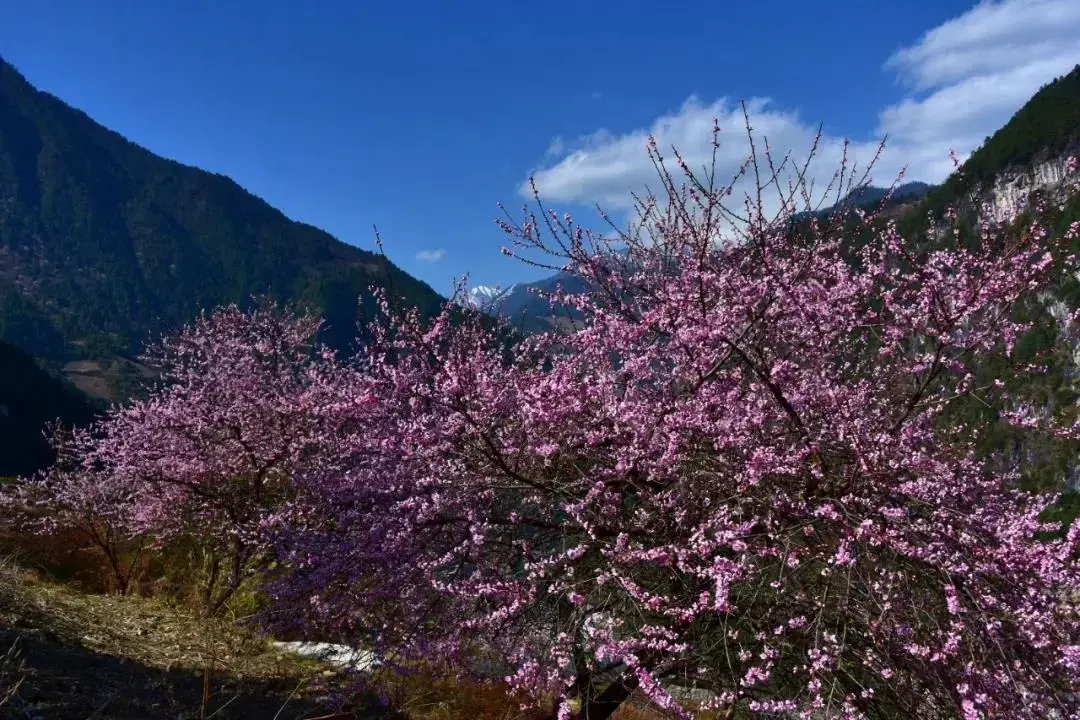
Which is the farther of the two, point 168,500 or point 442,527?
point 168,500

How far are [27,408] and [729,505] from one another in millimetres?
110991

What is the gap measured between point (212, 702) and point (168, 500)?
483cm

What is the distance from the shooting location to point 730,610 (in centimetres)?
431

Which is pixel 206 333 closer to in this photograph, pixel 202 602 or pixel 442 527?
pixel 202 602

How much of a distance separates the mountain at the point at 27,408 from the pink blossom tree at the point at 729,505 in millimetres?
93300

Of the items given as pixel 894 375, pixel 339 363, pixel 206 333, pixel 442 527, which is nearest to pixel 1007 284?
pixel 894 375

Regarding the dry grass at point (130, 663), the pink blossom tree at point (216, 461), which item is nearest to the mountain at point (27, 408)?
the pink blossom tree at point (216, 461)

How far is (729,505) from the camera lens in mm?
4922

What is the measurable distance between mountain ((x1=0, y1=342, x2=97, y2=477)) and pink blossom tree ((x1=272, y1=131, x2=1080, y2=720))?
306 feet

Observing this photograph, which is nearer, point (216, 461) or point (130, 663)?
point (130, 663)

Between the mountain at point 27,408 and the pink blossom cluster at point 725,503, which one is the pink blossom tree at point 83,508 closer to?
the pink blossom cluster at point 725,503

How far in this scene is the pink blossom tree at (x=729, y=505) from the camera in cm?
415

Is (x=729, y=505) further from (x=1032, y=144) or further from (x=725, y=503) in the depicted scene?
(x=1032, y=144)

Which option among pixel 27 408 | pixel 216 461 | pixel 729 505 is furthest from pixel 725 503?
pixel 27 408
